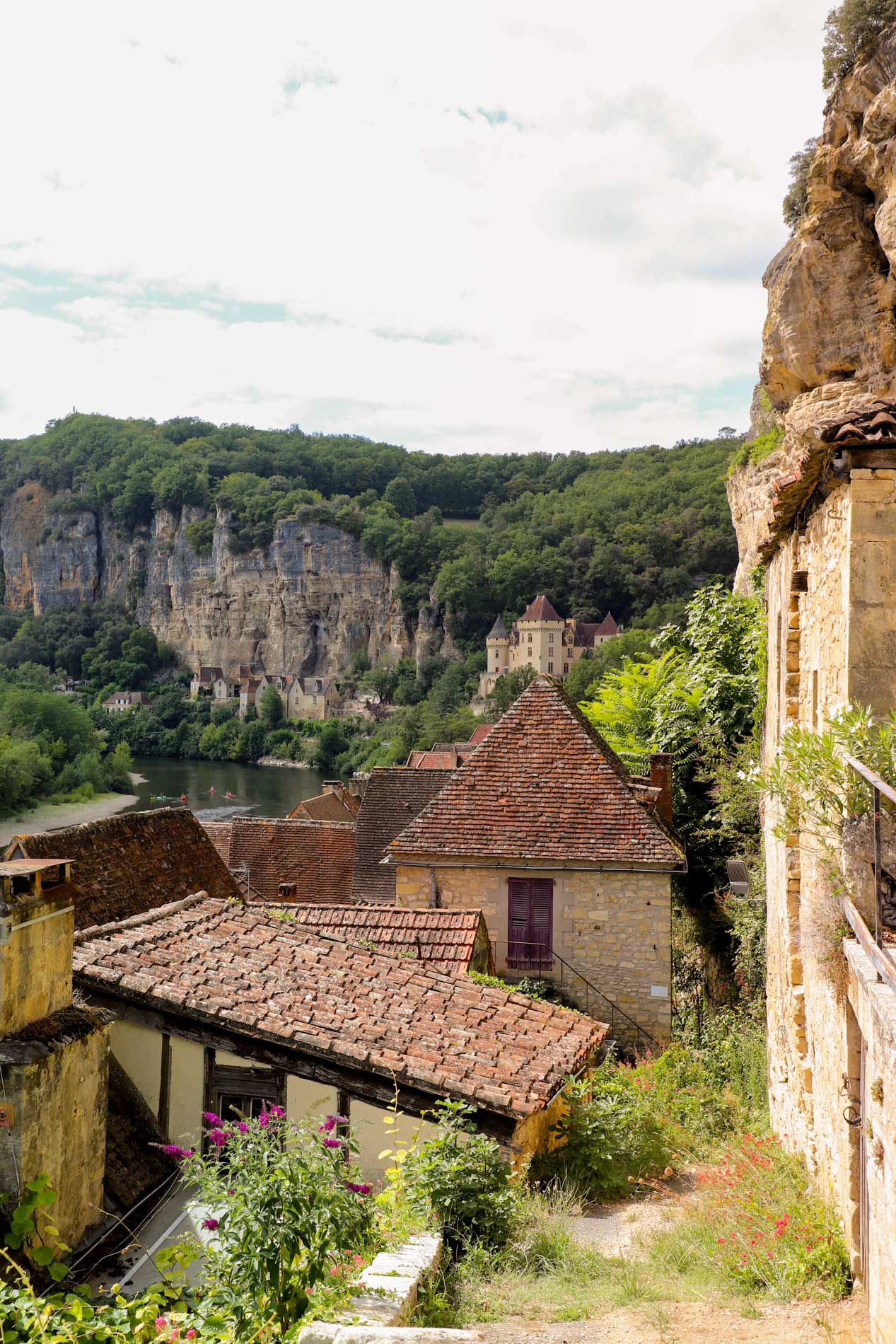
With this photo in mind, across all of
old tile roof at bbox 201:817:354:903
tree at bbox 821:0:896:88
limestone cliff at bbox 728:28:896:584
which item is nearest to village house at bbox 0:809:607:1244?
limestone cliff at bbox 728:28:896:584

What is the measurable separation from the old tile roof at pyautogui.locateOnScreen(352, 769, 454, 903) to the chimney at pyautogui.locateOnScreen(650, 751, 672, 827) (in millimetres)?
7623

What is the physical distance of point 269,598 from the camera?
137875 mm

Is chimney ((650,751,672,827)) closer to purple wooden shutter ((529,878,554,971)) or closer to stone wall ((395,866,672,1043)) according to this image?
stone wall ((395,866,672,1043))

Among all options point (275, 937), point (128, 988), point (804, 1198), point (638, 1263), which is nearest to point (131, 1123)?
point (128, 988)

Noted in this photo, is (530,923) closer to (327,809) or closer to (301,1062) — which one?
(301,1062)

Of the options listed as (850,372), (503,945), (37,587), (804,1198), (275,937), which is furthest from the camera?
(37,587)

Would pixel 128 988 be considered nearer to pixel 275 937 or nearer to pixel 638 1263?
pixel 275 937

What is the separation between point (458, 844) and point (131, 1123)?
6465mm

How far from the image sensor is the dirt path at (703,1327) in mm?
4227

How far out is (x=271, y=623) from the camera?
137 meters

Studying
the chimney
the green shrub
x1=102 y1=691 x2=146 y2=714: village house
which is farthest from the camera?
x1=102 y1=691 x2=146 y2=714: village house

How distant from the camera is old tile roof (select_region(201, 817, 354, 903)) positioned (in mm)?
23638

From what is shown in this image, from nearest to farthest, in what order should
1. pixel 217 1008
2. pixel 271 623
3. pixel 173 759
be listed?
pixel 217 1008 → pixel 173 759 → pixel 271 623

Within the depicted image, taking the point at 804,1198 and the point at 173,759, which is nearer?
the point at 804,1198
